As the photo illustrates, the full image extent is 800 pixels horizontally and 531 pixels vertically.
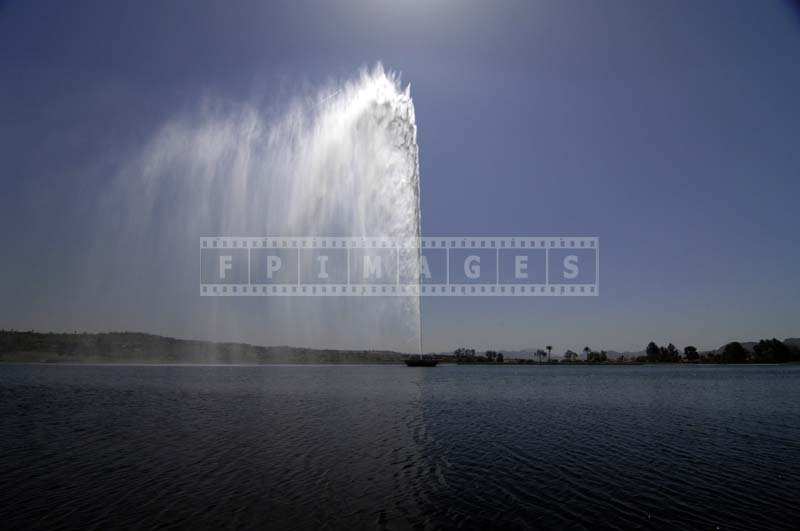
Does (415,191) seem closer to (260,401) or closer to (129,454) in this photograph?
(260,401)

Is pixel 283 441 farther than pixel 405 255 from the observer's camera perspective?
No

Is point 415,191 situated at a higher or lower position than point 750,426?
higher

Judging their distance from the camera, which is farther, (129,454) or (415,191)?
(415,191)

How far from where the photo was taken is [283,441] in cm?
2523

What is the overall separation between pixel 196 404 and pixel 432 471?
108 ft

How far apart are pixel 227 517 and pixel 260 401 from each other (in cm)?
3540

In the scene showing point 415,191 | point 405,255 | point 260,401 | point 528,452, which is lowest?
point 260,401

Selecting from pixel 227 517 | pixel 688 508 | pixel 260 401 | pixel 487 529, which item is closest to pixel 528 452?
pixel 688 508

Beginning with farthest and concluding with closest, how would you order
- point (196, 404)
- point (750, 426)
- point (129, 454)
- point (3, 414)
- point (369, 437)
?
point (196, 404) < point (3, 414) < point (750, 426) < point (369, 437) < point (129, 454)

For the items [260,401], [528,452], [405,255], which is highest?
[405,255]

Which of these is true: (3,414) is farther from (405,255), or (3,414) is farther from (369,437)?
(405,255)

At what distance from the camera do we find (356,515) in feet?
45.5

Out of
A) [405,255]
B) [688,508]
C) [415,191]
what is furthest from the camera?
[405,255]

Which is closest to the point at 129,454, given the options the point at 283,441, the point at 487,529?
the point at 283,441
